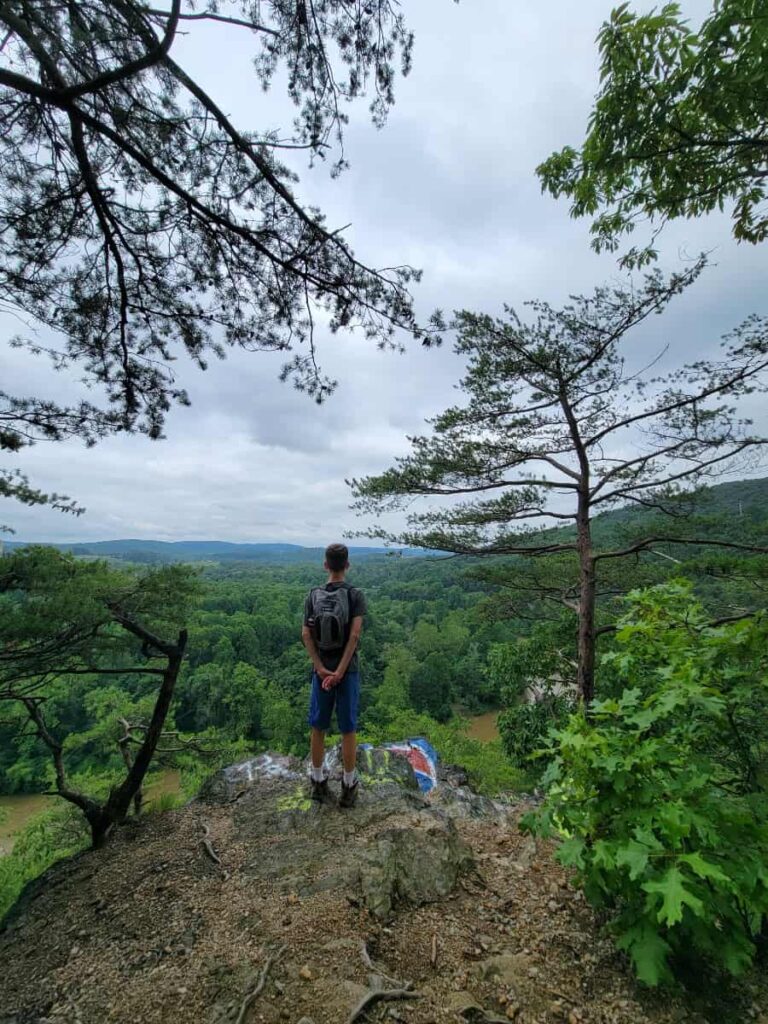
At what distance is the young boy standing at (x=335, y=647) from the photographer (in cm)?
275

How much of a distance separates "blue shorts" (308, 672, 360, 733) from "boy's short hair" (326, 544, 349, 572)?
0.71 meters

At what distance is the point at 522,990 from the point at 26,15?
13.5ft

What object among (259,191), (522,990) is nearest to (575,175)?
(259,191)

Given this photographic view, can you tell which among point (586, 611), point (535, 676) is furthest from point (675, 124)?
point (535, 676)

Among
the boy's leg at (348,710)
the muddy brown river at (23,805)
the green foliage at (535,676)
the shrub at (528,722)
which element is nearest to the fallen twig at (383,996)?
the boy's leg at (348,710)

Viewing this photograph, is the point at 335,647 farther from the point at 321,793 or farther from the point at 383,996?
the point at 383,996

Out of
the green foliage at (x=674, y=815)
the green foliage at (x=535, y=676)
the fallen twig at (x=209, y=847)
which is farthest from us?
the green foliage at (x=535, y=676)

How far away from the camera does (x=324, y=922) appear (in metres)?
1.93

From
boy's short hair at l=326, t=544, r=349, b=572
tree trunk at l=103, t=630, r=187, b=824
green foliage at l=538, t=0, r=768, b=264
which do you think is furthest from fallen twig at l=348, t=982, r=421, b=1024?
green foliage at l=538, t=0, r=768, b=264

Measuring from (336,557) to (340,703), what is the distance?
96 cm

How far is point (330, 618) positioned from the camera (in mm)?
2742

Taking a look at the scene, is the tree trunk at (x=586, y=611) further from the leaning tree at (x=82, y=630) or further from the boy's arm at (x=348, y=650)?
the leaning tree at (x=82, y=630)

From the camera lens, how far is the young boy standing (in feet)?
9.01

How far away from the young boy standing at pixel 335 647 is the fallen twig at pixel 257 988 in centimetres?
101
